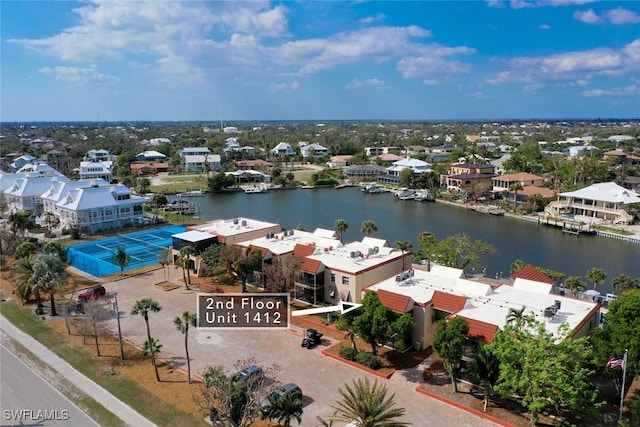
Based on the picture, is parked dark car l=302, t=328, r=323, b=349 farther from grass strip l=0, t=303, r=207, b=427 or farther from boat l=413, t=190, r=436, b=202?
boat l=413, t=190, r=436, b=202

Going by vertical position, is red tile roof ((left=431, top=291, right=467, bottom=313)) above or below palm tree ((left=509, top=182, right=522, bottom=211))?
above

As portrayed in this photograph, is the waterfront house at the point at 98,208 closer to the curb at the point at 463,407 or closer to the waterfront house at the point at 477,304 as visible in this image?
the waterfront house at the point at 477,304

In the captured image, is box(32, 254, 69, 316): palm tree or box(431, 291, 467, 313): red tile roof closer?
box(431, 291, 467, 313): red tile roof

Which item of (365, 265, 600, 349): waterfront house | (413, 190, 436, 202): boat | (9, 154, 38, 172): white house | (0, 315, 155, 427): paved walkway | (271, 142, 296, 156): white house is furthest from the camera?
(271, 142, 296, 156): white house

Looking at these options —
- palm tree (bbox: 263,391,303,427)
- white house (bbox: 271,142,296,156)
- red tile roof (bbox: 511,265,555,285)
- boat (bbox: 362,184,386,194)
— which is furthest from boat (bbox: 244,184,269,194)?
palm tree (bbox: 263,391,303,427)

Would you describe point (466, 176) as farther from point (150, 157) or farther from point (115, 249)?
point (150, 157)

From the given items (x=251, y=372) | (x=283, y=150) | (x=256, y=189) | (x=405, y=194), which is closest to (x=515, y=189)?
(x=405, y=194)
